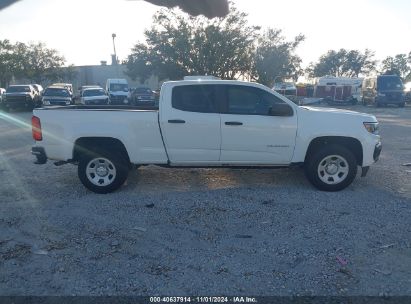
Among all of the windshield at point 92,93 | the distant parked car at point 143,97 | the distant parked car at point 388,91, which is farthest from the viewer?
the distant parked car at point 388,91

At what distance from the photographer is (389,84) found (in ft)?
93.8

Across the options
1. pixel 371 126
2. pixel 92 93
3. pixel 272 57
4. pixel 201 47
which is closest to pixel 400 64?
pixel 272 57

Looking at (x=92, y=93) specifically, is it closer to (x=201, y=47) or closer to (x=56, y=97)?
(x=56, y=97)

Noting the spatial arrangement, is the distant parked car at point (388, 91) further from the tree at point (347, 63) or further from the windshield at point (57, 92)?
the tree at point (347, 63)

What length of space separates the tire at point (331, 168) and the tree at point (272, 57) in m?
31.5

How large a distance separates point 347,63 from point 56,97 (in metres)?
65.4

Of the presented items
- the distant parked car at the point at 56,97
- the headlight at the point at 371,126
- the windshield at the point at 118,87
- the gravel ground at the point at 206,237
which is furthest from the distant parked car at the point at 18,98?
the headlight at the point at 371,126

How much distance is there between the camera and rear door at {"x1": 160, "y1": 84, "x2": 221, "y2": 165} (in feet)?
19.5

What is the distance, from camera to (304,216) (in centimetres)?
494

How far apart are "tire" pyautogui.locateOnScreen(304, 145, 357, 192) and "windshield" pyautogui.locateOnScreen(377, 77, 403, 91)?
25.7 m

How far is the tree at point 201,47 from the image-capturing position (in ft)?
102

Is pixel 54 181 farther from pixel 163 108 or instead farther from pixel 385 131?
pixel 385 131

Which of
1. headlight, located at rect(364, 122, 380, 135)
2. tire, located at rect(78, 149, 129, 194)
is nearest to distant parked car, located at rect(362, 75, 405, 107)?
headlight, located at rect(364, 122, 380, 135)

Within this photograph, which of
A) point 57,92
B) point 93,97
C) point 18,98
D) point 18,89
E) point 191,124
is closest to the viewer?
point 191,124
